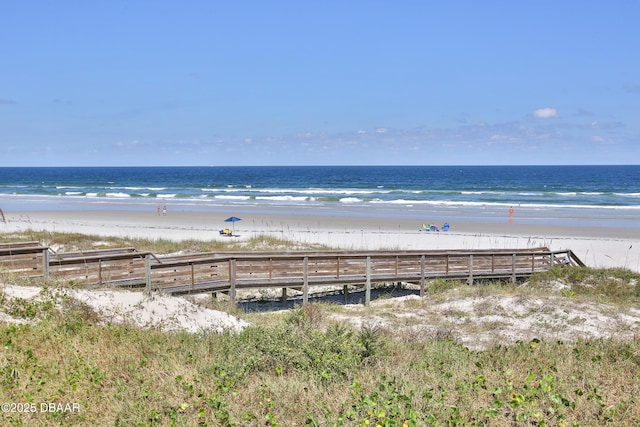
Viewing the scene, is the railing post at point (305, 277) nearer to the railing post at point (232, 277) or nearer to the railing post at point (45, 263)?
the railing post at point (232, 277)

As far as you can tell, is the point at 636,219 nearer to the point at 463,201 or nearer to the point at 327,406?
the point at 463,201

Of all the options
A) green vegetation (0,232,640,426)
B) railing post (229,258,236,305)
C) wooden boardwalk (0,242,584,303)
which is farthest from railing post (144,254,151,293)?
green vegetation (0,232,640,426)

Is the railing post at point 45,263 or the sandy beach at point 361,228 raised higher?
the railing post at point 45,263

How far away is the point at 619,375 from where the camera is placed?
7.03 metres

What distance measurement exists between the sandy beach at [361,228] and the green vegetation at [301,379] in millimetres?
19295

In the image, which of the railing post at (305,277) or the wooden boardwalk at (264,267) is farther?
the railing post at (305,277)

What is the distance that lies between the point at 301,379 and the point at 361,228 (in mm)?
32752

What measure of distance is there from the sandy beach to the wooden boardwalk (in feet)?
22.2

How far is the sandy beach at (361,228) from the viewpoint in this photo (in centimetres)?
3080

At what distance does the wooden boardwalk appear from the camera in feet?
47.0

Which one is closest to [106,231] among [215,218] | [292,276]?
[215,218]

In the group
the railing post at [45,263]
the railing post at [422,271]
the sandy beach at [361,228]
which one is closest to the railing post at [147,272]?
the railing post at [45,263]

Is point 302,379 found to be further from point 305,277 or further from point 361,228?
point 361,228

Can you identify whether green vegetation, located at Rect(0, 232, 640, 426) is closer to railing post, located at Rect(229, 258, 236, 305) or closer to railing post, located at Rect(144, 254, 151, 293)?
railing post, located at Rect(144, 254, 151, 293)
